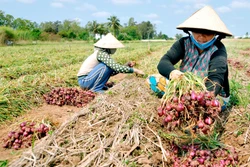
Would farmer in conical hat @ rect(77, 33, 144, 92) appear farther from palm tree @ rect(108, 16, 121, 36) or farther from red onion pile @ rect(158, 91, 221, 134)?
palm tree @ rect(108, 16, 121, 36)

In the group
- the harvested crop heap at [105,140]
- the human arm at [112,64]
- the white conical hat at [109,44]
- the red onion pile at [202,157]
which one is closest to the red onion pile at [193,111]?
the red onion pile at [202,157]

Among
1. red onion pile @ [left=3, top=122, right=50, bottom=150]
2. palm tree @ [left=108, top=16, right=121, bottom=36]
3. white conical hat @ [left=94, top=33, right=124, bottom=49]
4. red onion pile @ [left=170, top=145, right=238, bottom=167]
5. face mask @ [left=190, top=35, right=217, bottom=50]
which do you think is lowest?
red onion pile @ [left=3, top=122, right=50, bottom=150]

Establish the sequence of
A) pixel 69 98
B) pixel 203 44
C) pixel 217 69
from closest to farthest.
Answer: pixel 217 69, pixel 203 44, pixel 69 98

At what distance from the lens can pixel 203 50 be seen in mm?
2824

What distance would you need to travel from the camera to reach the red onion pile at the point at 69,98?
4.17 m

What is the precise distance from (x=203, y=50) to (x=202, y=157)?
51.1 inches

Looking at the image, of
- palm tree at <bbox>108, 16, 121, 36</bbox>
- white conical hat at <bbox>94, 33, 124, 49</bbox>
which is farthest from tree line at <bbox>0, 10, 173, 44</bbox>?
white conical hat at <bbox>94, 33, 124, 49</bbox>

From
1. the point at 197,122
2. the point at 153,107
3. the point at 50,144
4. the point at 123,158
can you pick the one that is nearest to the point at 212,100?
the point at 197,122

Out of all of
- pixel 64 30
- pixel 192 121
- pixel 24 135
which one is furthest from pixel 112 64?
pixel 64 30

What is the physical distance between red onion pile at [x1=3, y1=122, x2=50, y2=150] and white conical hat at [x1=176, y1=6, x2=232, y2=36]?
207 centimetres

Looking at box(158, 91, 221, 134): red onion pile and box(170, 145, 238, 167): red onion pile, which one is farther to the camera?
box(170, 145, 238, 167): red onion pile

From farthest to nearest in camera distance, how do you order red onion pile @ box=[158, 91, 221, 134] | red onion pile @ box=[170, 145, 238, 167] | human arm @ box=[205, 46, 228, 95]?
human arm @ box=[205, 46, 228, 95] → red onion pile @ box=[170, 145, 238, 167] → red onion pile @ box=[158, 91, 221, 134]

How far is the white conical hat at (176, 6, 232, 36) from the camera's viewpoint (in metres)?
2.58

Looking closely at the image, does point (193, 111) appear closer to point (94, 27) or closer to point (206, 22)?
point (206, 22)
